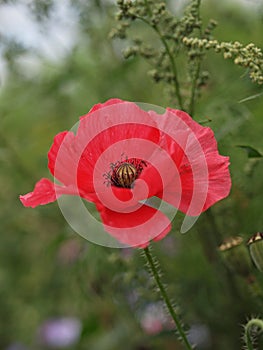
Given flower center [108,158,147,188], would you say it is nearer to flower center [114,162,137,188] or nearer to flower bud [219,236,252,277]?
flower center [114,162,137,188]

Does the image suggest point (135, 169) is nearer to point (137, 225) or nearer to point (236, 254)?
point (137, 225)

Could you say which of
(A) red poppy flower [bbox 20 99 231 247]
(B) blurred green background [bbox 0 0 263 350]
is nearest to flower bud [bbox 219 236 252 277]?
(B) blurred green background [bbox 0 0 263 350]

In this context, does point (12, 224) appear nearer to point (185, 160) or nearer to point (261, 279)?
point (261, 279)

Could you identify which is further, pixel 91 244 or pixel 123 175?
pixel 91 244

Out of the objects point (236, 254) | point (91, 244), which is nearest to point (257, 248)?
point (236, 254)

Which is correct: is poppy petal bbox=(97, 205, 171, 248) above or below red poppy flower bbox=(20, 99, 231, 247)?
below

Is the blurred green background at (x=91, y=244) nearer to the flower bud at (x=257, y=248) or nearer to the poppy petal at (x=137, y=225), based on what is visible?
the flower bud at (x=257, y=248)

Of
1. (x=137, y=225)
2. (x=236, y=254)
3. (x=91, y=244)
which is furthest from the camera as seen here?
(x=91, y=244)
